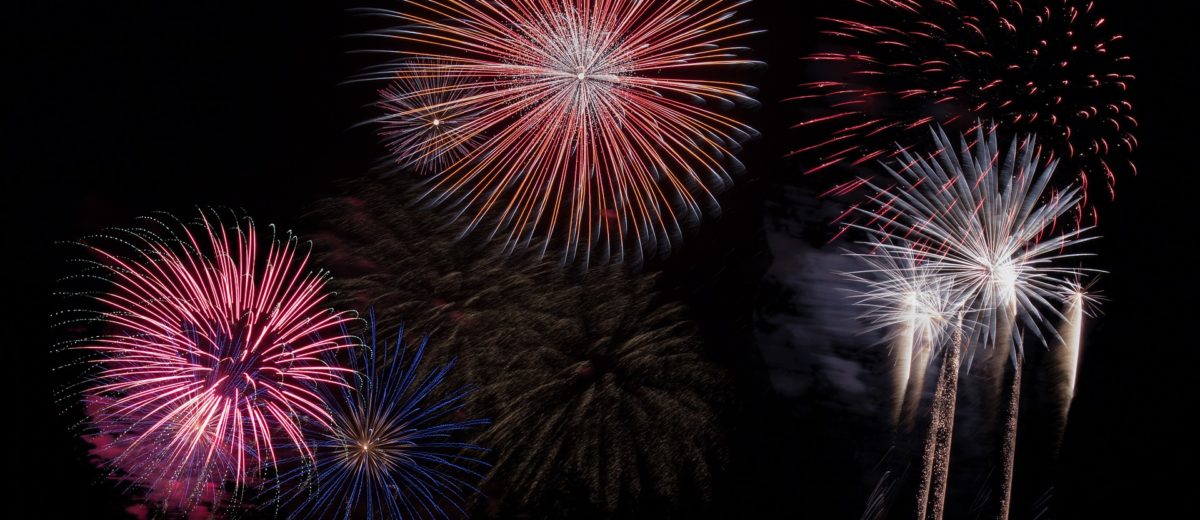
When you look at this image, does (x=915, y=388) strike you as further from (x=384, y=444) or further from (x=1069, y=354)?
(x=384, y=444)

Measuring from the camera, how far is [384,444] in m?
6.81

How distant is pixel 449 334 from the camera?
279 inches

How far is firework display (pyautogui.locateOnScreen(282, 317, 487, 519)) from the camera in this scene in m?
6.77

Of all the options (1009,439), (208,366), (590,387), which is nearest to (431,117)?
(208,366)

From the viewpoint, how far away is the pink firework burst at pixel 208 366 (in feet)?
19.1

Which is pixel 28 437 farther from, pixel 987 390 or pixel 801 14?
pixel 987 390

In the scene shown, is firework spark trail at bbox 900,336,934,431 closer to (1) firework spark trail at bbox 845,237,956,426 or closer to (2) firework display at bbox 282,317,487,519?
(1) firework spark trail at bbox 845,237,956,426

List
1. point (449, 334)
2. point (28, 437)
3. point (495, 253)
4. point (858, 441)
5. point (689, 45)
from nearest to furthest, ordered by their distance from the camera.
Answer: point (689, 45), point (449, 334), point (495, 253), point (858, 441), point (28, 437)

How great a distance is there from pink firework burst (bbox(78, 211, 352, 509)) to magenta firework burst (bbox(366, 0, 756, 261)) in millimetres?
2366

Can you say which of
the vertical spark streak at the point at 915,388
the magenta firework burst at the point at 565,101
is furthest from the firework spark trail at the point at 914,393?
the magenta firework burst at the point at 565,101

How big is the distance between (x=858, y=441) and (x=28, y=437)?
44.7 feet

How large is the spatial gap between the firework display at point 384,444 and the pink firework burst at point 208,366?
37 centimetres

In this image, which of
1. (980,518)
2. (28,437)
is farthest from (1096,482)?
(28,437)

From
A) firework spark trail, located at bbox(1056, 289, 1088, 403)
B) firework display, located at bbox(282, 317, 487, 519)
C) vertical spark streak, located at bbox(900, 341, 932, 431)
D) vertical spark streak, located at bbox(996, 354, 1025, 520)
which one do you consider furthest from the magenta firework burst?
firework spark trail, located at bbox(1056, 289, 1088, 403)
